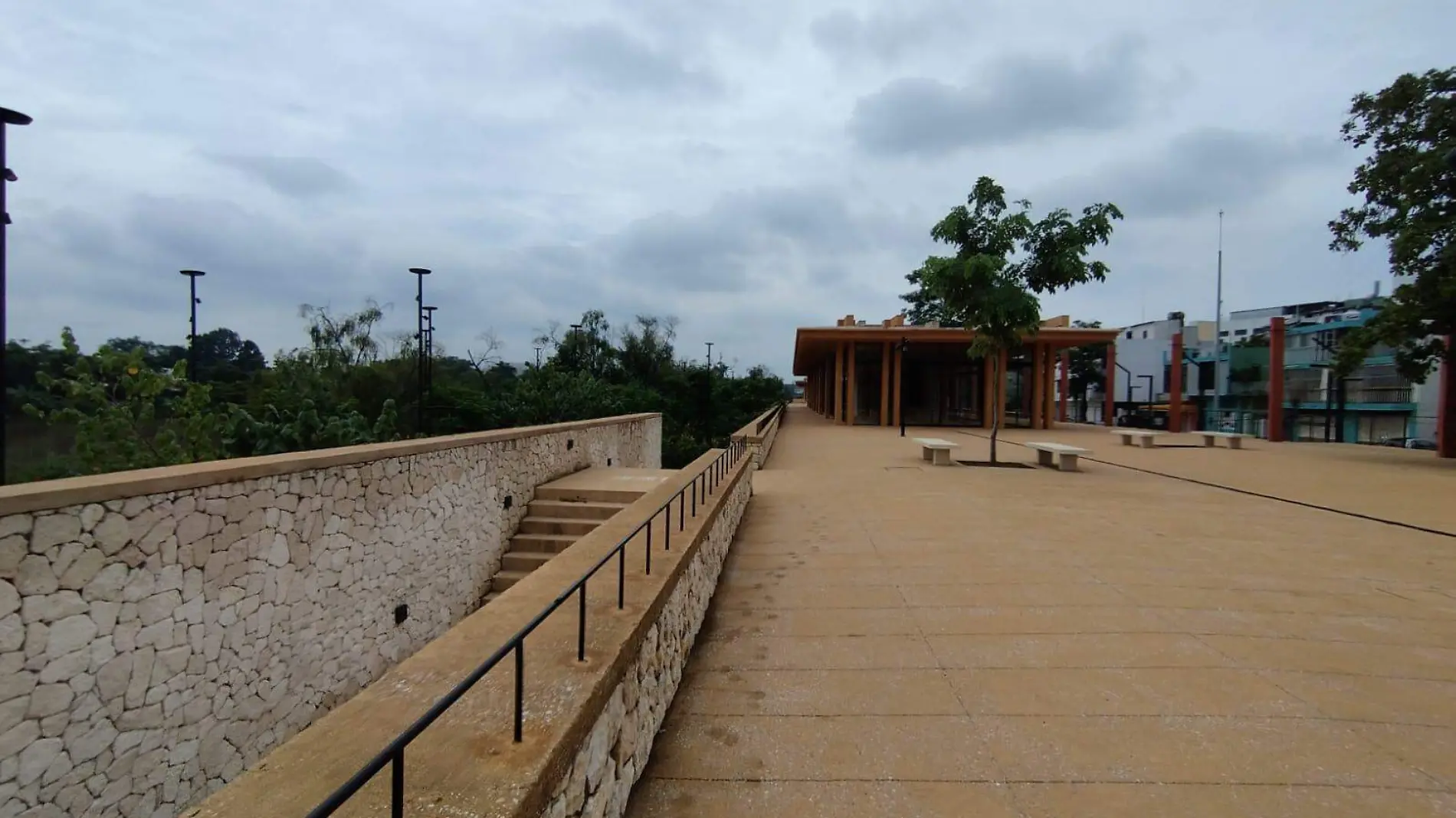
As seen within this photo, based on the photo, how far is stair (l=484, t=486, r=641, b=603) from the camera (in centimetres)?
949

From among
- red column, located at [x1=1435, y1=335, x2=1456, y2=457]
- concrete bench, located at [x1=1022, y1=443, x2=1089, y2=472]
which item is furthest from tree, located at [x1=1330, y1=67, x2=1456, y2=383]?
concrete bench, located at [x1=1022, y1=443, x2=1089, y2=472]

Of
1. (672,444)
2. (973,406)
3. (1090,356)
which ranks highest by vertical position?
(1090,356)

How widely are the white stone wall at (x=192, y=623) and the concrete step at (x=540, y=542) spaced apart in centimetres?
199

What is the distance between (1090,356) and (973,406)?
2887 centimetres

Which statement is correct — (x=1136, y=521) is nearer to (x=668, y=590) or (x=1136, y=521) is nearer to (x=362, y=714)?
(x=668, y=590)

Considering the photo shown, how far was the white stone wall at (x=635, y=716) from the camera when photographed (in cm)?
219

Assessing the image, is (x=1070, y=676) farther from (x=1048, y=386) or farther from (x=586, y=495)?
(x=1048, y=386)

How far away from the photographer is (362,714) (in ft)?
7.06

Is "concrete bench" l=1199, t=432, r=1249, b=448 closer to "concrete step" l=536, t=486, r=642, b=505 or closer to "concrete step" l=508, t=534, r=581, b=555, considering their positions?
"concrete step" l=536, t=486, r=642, b=505

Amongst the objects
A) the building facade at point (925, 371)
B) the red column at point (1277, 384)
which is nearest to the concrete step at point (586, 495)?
the building facade at point (925, 371)

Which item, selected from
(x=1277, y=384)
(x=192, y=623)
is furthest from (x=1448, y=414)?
(x=192, y=623)

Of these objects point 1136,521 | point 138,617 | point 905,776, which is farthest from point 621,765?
point 1136,521

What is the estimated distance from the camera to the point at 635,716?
2.89m

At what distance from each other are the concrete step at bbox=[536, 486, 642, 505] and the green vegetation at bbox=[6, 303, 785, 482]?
2949 mm
